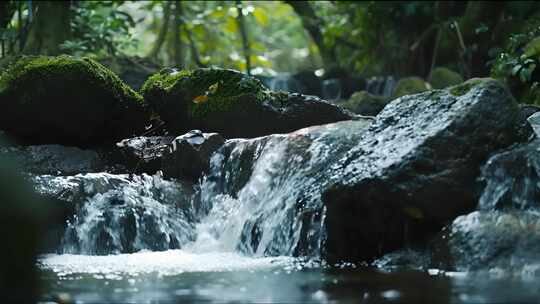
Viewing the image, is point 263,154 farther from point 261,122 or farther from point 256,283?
point 256,283

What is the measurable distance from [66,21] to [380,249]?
27.8 feet

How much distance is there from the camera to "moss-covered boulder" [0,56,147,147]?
7.96 meters

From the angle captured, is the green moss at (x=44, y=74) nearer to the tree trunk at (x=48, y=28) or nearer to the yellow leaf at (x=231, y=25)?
the tree trunk at (x=48, y=28)

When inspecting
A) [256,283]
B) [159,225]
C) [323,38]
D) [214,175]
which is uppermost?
[323,38]

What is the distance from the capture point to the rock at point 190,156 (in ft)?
24.9

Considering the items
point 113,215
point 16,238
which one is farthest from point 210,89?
point 16,238

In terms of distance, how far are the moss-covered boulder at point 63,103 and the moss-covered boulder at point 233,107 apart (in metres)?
0.52

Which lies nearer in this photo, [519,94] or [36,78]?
[36,78]

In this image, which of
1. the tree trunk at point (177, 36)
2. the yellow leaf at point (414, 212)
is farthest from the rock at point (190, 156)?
the tree trunk at point (177, 36)

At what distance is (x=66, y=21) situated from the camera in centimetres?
1256

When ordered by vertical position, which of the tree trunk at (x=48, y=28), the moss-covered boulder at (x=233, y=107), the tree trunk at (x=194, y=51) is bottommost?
the moss-covered boulder at (x=233, y=107)

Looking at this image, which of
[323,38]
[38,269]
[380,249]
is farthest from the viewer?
[323,38]

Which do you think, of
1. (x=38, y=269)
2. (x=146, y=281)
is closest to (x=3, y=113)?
(x=38, y=269)

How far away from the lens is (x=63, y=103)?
26.5ft
